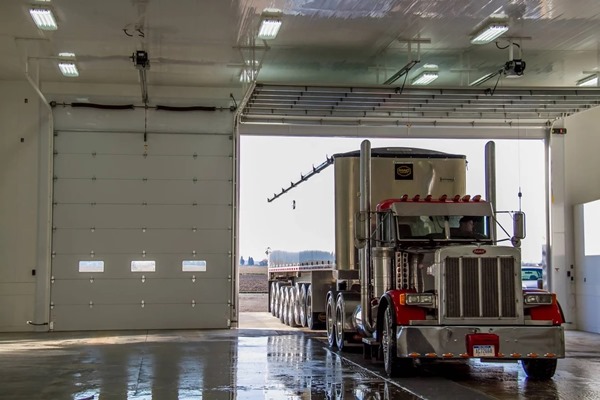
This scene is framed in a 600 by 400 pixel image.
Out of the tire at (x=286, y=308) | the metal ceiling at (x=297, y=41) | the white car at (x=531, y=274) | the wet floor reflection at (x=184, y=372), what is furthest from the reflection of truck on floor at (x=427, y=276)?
the white car at (x=531, y=274)

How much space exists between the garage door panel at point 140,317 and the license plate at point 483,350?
36.1ft

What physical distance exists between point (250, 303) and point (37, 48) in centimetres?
2203

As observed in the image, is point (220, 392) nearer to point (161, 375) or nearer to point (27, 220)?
point (161, 375)

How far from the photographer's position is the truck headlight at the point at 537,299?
34.0 feet

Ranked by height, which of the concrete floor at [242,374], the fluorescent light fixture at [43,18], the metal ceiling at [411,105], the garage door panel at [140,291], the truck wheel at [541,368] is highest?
the fluorescent light fixture at [43,18]

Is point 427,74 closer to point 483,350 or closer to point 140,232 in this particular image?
point 140,232

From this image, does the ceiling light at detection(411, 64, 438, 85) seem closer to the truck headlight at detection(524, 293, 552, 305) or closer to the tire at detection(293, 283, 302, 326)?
the tire at detection(293, 283, 302, 326)

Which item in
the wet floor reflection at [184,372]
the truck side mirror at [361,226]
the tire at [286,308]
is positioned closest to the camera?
the wet floor reflection at [184,372]

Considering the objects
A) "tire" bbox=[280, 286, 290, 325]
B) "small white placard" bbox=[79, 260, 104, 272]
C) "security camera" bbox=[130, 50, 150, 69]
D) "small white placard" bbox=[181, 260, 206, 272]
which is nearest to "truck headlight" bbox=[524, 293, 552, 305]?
"security camera" bbox=[130, 50, 150, 69]

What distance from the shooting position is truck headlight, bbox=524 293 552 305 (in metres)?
10.4

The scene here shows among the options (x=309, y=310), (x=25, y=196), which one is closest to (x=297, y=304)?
(x=309, y=310)

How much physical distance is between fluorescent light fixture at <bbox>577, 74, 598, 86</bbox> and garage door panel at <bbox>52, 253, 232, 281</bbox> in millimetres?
10684

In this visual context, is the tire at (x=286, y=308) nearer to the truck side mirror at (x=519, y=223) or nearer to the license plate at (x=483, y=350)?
the truck side mirror at (x=519, y=223)

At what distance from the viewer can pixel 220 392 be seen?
30.3 feet
